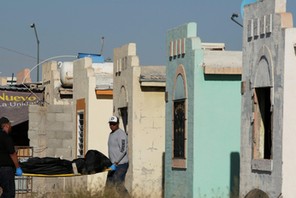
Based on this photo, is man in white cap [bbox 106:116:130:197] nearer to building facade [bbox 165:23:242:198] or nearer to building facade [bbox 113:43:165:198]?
building facade [bbox 165:23:242:198]

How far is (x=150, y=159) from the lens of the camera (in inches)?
1050

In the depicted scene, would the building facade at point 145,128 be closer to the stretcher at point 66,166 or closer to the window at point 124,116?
the window at point 124,116

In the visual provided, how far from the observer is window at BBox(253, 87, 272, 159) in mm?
19531

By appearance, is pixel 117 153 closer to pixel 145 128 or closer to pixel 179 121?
pixel 179 121

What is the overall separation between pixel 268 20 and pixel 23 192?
1028cm

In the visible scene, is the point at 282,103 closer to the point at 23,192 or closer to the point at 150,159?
the point at 150,159

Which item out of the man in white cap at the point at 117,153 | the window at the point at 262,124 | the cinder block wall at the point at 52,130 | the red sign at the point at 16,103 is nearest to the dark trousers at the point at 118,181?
the man in white cap at the point at 117,153

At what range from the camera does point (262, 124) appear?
19.6 metres

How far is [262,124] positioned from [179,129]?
14.9 ft

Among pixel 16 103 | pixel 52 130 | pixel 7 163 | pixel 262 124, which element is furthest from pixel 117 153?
pixel 16 103

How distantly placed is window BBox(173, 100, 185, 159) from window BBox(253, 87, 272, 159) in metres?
4.07

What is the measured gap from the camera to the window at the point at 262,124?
64.1 ft

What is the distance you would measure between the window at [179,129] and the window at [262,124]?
4.07m

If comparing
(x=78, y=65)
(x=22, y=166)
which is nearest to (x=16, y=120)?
(x=78, y=65)
